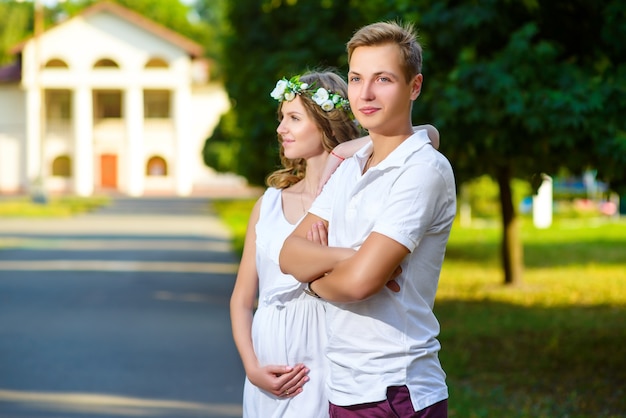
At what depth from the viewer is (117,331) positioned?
11547mm

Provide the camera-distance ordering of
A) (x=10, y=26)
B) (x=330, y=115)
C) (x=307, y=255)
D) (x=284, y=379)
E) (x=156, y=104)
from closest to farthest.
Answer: (x=307, y=255) → (x=284, y=379) → (x=330, y=115) → (x=156, y=104) → (x=10, y=26)

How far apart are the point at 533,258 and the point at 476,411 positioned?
577 inches

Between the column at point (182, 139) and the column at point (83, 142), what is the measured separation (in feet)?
15.7

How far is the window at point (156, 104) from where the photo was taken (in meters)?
66.7

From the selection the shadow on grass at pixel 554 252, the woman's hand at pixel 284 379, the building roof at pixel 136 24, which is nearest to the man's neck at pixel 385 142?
the woman's hand at pixel 284 379

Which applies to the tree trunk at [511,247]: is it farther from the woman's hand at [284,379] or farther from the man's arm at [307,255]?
the man's arm at [307,255]

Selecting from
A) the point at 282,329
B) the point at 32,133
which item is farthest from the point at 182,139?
the point at 282,329

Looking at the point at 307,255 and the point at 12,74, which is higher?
the point at 12,74

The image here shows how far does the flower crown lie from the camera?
3.53m

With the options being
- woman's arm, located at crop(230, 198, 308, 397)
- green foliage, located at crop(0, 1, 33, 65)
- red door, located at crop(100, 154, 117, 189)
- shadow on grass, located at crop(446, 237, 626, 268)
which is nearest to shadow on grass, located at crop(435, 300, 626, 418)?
woman's arm, located at crop(230, 198, 308, 397)

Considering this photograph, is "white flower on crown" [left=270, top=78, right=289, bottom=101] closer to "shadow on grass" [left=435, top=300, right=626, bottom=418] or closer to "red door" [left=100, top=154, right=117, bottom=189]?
"shadow on grass" [left=435, top=300, right=626, bottom=418]

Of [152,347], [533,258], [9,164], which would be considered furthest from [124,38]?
[152,347]

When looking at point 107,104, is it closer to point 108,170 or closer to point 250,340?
point 108,170

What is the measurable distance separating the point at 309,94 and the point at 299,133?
0.13 m
